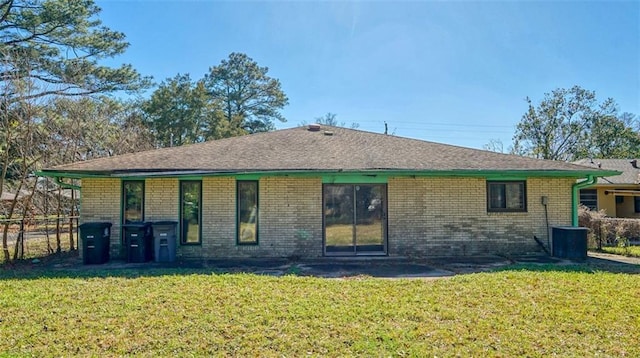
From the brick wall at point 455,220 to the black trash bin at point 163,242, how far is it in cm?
556

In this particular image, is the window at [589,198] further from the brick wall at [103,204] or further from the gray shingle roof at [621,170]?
the brick wall at [103,204]

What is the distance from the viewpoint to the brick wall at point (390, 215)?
10.0m

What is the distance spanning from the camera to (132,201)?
10.1 m

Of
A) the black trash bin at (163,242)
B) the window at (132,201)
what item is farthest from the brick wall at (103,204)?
the black trash bin at (163,242)

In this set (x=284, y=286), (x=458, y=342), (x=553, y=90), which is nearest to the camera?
(x=458, y=342)

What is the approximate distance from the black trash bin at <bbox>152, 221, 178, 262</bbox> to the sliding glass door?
12.9 ft

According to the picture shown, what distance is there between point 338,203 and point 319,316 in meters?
5.43

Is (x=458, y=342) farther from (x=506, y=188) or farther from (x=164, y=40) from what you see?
(x=164, y=40)

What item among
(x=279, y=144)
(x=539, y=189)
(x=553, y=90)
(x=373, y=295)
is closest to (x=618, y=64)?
(x=539, y=189)

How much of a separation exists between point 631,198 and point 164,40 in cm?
2379

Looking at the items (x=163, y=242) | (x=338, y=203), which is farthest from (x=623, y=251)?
(x=163, y=242)

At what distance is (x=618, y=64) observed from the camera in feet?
58.3

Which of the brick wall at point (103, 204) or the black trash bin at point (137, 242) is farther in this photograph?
the brick wall at point (103, 204)

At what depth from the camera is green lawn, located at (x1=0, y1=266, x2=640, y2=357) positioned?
13.8 feet
